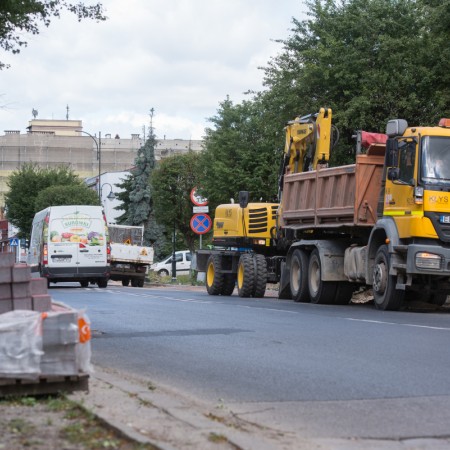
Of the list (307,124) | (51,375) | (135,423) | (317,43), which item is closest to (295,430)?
(135,423)

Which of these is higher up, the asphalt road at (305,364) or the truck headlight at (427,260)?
the truck headlight at (427,260)

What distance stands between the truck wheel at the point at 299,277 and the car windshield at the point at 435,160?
6.09 m

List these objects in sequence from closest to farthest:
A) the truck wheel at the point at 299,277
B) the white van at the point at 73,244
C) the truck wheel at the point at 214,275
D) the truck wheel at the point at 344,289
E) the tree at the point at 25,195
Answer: the truck wheel at the point at 344,289 → the truck wheel at the point at 299,277 → the truck wheel at the point at 214,275 → the white van at the point at 73,244 → the tree at the point at 25,195

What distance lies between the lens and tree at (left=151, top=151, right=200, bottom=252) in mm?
81938

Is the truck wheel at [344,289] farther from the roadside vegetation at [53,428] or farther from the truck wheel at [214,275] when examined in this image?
the roadside vegetation at [53,428]

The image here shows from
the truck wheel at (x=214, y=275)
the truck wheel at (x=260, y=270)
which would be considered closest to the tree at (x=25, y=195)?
the truck wheel at (x=214, y=275)

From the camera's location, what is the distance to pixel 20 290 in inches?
365

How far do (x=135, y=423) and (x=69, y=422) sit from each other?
0.44 m

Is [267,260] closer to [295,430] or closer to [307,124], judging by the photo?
[307,124]

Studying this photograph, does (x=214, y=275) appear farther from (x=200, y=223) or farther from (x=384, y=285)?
(x=384, y=285)

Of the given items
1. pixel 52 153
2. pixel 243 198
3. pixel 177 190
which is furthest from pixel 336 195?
pixel 52 153

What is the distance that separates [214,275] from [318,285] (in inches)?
280

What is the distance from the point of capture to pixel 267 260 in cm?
2945

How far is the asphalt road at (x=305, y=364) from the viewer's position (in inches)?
325
